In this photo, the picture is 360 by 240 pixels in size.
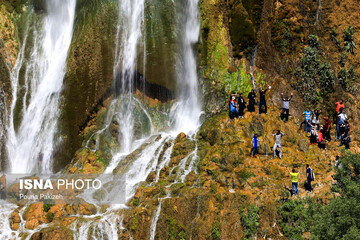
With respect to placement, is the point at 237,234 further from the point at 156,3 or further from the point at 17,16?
the point at 17,16

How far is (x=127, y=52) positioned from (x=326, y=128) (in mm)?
13327

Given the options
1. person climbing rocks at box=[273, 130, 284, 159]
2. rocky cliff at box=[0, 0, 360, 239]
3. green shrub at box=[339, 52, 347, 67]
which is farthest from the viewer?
green shrub at box=[339, 52, 347, 67]

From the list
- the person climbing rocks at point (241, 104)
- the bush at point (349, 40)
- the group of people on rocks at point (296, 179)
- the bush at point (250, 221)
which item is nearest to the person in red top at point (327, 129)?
the group of people on rocks at point (296, 179)

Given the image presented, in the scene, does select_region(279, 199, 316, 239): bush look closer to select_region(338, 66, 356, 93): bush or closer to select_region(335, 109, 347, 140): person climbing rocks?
select_region(335, 109, 347, 140): person climbing rocks

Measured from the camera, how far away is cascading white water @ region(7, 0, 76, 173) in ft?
77.7

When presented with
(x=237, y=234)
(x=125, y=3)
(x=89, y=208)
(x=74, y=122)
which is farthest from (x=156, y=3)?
(x=237, y=234)

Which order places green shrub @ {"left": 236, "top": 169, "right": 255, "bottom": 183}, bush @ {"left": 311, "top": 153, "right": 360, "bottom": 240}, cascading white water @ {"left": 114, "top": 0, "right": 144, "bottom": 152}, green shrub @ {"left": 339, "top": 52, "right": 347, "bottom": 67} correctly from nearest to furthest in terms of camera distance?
1. bush @ {"left": 311, "top": 153, "right": 360, "bottom": 240}
2. green shrub @ {"left": 236, "top": 169, "right": 255, "bottom": 183}
3. green shrub @ {"left": 339, "top": 52, "right": 347, "bottom": 67}
4. cascading white water @ {"left": 114, "top": 0, "right": 144, "bottom": 152}

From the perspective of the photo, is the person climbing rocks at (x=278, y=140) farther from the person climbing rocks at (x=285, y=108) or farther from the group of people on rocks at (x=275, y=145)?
the person climbing rocks at (x=285, y=108)

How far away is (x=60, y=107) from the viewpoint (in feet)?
77.7

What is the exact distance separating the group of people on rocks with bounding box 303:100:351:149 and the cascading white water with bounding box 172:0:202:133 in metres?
7.00

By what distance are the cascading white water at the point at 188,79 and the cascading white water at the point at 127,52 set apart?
303cm

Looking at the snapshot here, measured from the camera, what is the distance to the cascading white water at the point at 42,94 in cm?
2367

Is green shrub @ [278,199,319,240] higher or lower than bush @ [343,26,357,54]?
lower

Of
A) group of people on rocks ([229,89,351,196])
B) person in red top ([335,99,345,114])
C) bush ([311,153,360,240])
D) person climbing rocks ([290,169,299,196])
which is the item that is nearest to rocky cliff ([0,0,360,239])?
person climbing rocks ([290,169,299,196])
